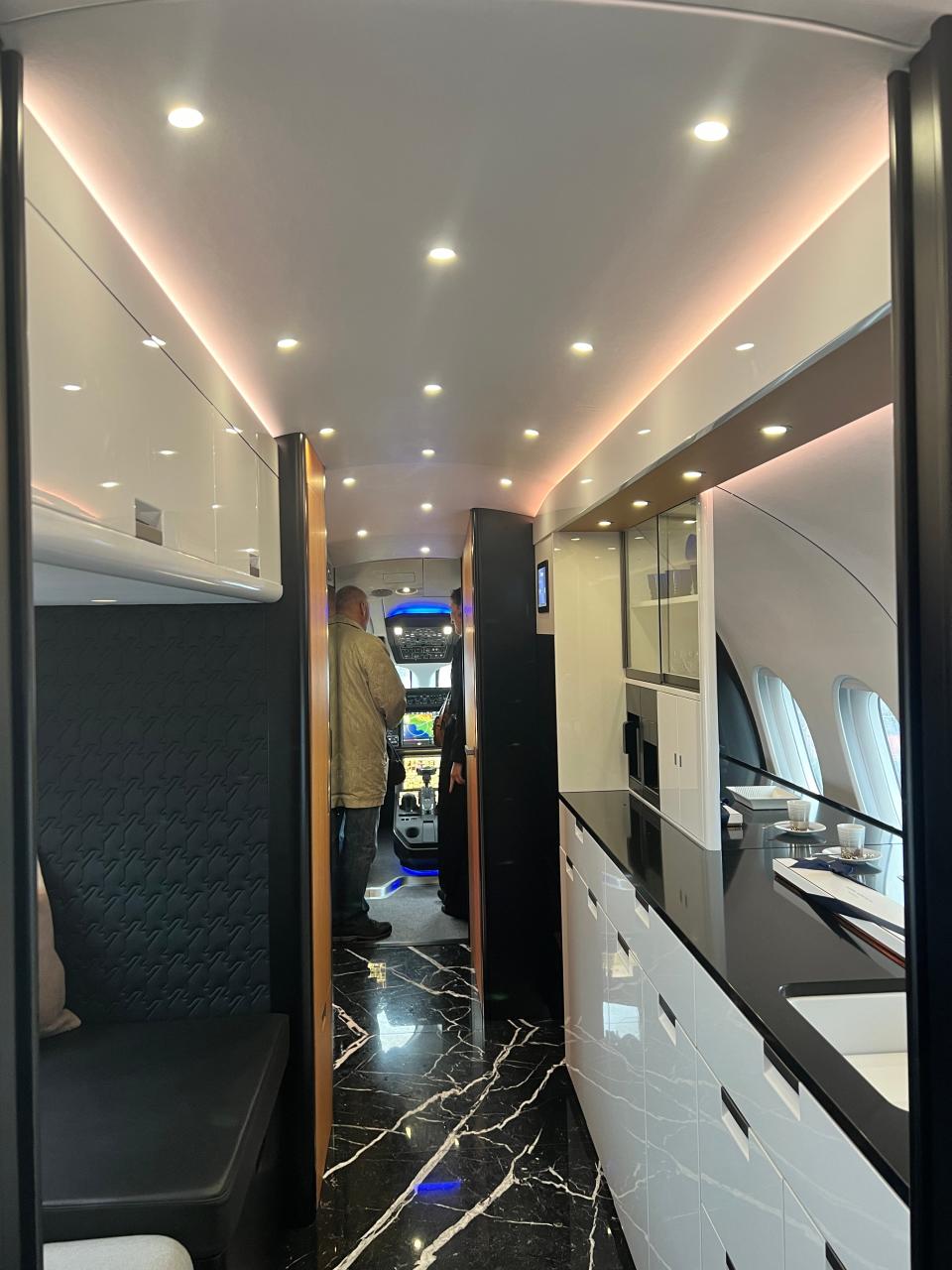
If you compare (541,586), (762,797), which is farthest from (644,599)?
(762,797)

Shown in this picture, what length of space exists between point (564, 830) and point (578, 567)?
1.05 meters

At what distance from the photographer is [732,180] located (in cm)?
127

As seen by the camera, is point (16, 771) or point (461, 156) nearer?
point (16, 771)

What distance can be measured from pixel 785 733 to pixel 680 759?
3022 mm

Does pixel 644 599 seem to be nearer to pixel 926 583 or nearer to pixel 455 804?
pixel 455 804

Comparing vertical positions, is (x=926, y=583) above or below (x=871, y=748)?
above

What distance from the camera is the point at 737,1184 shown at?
150 cm

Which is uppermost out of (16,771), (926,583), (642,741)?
(926,583)

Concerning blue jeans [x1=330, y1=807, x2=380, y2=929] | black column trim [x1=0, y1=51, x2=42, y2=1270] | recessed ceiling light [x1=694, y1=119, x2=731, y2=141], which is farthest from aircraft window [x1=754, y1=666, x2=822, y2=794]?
black column trim [x1=0, y1=51, x2=42, y2=1270]

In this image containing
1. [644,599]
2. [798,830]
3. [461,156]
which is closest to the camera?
[461,156]

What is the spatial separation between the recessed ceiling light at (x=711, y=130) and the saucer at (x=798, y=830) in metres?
2.43

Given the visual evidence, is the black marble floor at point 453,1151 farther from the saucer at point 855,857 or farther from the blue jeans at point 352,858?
the saucer at point 855,857

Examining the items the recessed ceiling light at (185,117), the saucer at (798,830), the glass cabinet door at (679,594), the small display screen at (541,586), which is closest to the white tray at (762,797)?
the saucer at (798,830)

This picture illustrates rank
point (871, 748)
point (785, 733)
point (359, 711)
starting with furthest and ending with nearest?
point (785, 733) < point (359, 711) < point (871, 748)
